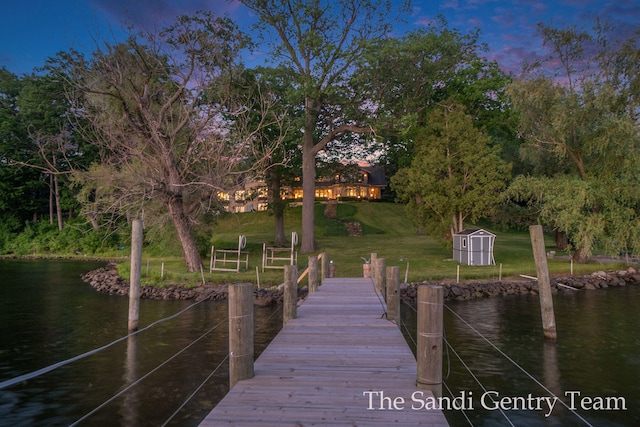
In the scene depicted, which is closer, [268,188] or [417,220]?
[417,220]

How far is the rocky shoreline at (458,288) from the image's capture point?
966 inches

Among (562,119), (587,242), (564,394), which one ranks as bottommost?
(564,394)

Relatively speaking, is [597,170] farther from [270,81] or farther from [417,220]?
[270,81]

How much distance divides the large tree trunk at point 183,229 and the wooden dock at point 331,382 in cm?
1695

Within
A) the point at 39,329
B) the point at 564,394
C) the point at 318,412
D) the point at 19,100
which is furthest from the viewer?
the point at 19,100

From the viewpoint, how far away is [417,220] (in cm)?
3691

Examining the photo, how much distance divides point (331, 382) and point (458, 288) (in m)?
20.0

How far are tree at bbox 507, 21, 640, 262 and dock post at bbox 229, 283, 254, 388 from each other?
27719mm

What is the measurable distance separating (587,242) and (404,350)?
2552 centimetres

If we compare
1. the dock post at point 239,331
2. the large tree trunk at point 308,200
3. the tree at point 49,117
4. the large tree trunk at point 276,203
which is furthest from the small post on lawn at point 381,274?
the tree at point 49,117

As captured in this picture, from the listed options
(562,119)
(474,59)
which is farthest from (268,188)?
(562,119)

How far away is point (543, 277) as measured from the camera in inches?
616

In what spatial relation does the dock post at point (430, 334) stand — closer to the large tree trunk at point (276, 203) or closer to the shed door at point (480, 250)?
the shed door at point (480, 250)

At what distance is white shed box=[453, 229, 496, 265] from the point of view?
103ft
